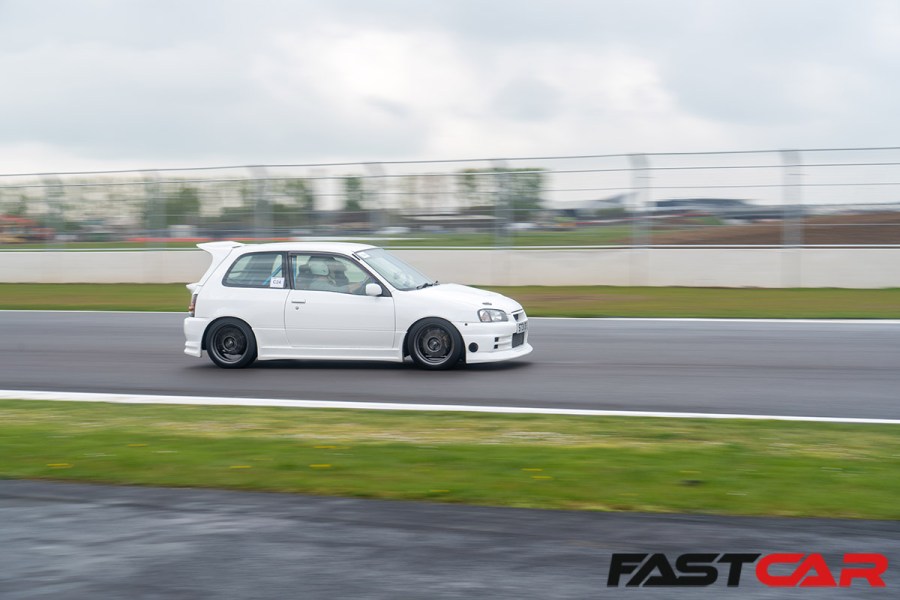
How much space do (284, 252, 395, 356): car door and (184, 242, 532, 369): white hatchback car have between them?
1cm

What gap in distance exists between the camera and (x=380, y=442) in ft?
25.9

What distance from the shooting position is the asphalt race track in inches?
393

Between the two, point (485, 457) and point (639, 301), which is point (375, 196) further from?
point (485, 457)

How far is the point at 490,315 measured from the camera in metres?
11.6

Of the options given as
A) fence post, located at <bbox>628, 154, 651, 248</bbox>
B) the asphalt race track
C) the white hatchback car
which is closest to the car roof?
the white hatchback car

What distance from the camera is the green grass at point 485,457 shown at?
20.4ft

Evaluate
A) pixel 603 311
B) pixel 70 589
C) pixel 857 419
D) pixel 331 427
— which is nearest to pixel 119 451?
pixel 331 427

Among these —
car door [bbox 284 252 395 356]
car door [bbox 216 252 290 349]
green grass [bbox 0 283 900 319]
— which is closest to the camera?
car door [bbox 284 252 395 356]

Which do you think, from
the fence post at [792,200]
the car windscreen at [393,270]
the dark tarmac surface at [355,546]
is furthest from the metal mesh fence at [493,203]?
the dark tarmac surface at [355,546]

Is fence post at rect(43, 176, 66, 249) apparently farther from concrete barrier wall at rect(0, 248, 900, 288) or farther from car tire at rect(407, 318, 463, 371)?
car tire at rect(407, 318, 463, 371)

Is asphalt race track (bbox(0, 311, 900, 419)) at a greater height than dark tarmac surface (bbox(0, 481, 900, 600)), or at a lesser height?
greater

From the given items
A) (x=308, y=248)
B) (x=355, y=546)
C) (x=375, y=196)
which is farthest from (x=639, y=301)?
(x=355, y=546)

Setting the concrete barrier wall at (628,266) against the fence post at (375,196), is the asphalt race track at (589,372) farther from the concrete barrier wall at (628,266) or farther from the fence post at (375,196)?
the fence post at (375,196)

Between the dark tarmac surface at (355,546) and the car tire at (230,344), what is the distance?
588 cm
